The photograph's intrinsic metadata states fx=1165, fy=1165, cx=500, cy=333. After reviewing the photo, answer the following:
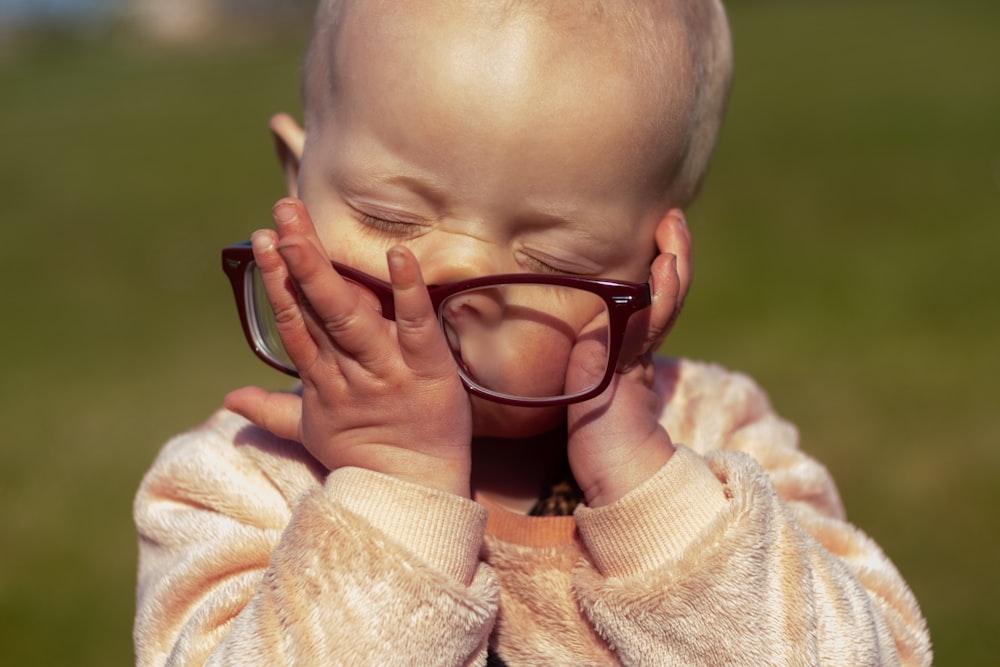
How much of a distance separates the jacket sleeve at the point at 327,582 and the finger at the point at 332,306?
180mm

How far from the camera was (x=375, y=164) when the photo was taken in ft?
5.49

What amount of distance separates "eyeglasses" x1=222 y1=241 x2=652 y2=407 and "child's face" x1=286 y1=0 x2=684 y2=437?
0.08ft

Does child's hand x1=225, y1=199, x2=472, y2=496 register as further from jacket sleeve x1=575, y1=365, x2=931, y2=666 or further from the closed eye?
jacket sleeve x1=575, y1=365, x2=931, y2=666

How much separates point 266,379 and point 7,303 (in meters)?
2.41

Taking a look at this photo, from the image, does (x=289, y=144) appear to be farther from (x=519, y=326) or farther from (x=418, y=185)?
(x=519, y=326)

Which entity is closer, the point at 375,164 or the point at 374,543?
the point at 374,543

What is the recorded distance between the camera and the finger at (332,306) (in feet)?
4.89

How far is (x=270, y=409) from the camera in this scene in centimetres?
177

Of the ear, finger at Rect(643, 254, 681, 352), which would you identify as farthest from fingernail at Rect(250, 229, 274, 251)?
finger at Rect(643, 254, 681, 352)

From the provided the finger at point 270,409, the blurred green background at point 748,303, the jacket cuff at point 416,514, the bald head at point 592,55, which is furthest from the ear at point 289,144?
the blurred green background at point 748,303

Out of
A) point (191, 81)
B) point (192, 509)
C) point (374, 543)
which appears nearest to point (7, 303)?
point (192, 509)

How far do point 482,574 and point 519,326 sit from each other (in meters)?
0.36

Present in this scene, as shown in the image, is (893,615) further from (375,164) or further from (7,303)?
(7,303)

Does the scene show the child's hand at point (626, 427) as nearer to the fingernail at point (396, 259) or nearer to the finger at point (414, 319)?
the finger at point (414, 319)
